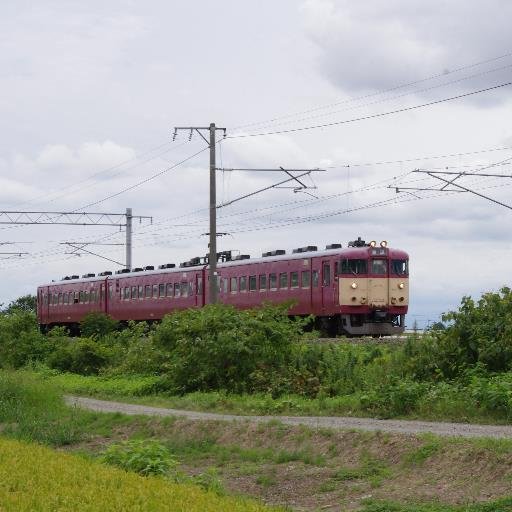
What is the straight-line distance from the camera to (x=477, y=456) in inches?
556

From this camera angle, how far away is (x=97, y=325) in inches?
1859

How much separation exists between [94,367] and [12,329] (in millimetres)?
8006

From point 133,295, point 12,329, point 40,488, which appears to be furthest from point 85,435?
point 133,295

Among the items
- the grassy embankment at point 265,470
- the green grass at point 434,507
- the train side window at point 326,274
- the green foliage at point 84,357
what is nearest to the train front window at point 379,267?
the train side window at point 326,274

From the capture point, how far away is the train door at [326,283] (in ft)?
128

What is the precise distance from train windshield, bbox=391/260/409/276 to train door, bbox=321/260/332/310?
275cm

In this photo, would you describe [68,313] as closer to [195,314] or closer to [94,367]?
[94,367]

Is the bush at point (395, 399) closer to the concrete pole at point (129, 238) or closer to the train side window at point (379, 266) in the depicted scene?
the train side window at point (379, 266)

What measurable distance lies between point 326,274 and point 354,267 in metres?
1.04

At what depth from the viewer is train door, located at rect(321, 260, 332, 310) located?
39.1 metres

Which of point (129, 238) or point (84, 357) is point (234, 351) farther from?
point (129, 238)

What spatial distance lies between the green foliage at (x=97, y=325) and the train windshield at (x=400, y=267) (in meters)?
13.2

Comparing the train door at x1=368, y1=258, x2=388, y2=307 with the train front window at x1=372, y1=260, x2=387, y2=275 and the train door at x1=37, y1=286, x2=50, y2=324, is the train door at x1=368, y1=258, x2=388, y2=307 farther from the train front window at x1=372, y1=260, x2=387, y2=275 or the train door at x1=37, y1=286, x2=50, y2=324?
the train door at x1=37, y1=286, x2=50, y2=324

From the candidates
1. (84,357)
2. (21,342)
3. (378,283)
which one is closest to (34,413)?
(84,357)
